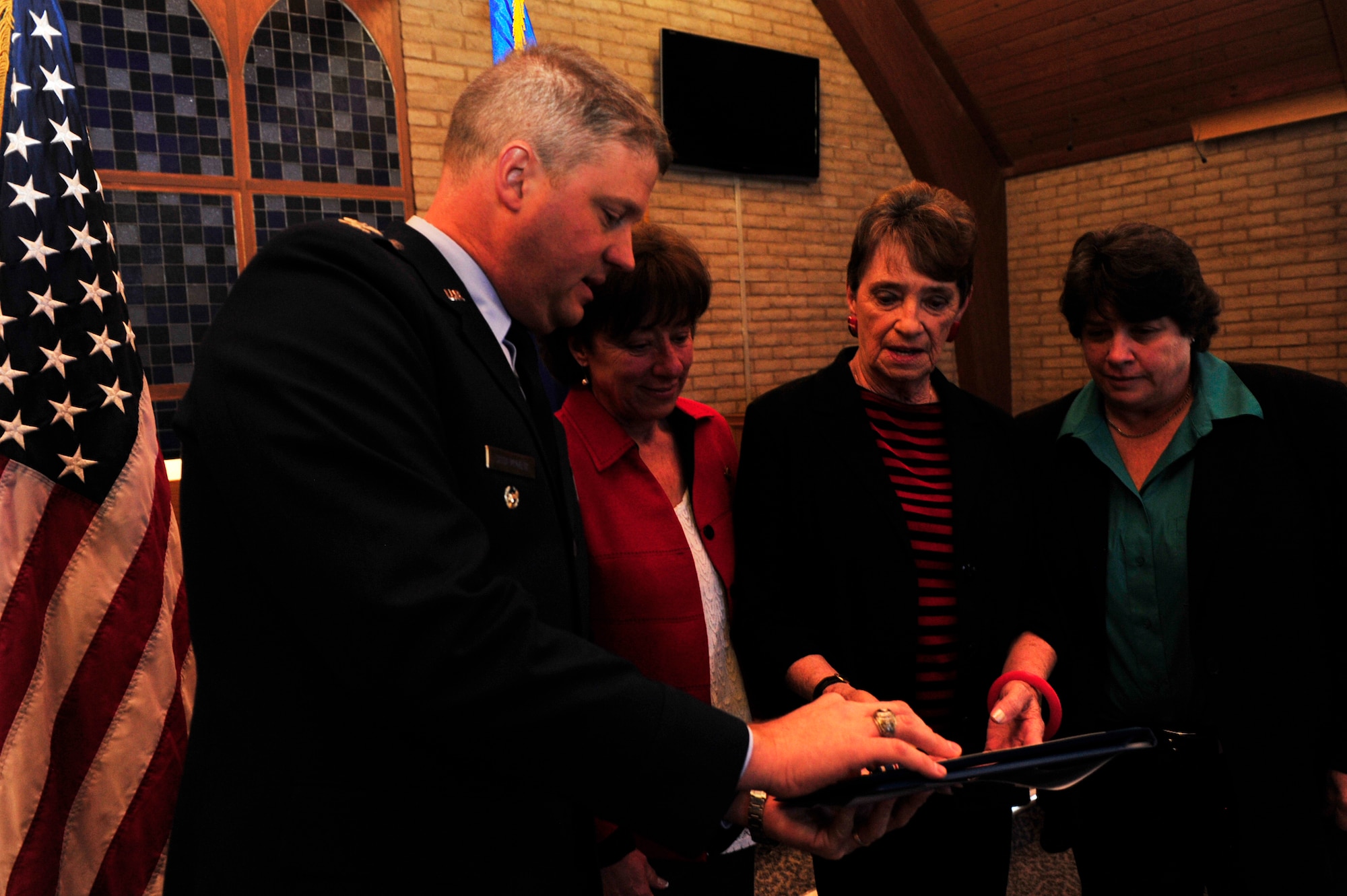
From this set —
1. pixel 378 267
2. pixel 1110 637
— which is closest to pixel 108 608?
pixel 378 267

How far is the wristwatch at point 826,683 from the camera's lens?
1562 millimetres

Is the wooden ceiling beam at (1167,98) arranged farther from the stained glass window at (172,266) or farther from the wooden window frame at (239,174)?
the stained glass window at (172,266)

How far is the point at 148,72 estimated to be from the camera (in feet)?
15.2

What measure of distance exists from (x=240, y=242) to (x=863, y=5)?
513 cm

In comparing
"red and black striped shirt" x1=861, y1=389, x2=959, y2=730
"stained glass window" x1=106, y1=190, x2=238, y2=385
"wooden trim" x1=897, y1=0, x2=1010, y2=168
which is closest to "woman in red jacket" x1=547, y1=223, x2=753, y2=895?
"red and black striped shirt" x1=861, y1=389, x2=959, y2=730

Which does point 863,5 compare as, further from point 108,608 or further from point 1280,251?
point 108,608

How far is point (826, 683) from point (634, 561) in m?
0.38

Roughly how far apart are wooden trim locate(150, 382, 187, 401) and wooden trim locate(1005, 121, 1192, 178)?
7.01 meters

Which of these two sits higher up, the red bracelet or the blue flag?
the blue flag

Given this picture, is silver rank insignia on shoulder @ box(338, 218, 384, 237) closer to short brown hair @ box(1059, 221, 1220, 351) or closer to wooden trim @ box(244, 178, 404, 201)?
short brown hair @ box(1059, 221, 1220, 351)

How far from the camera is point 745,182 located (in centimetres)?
711

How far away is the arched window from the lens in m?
4.57

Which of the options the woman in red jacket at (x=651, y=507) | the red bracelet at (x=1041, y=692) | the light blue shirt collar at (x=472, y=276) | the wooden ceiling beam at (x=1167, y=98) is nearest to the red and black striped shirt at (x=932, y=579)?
the red bracelet at (x=1041, y=692)

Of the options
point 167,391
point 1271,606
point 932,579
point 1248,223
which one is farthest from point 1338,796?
point 1248,223
